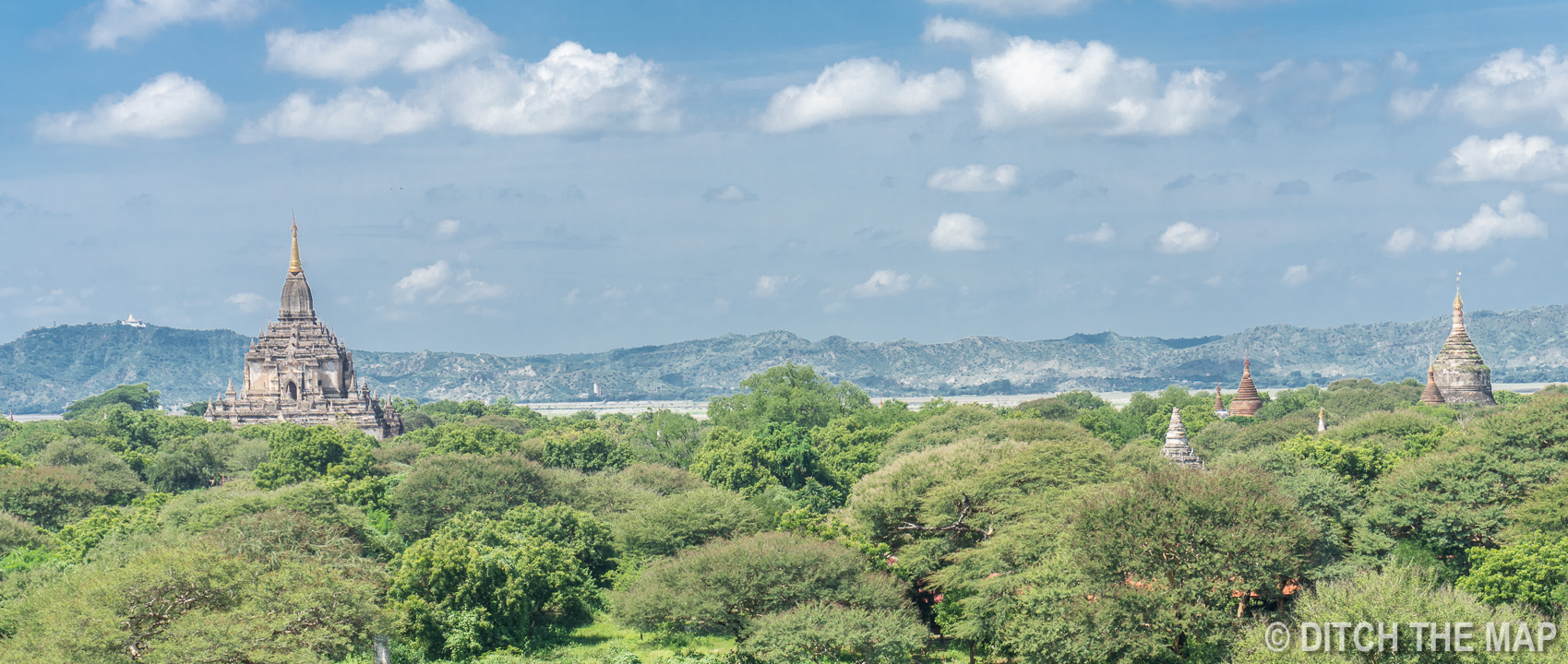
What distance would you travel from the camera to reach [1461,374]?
12025cm

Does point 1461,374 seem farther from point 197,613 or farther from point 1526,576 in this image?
point 197,613

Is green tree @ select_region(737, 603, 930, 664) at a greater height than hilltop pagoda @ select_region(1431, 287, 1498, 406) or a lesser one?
lesser

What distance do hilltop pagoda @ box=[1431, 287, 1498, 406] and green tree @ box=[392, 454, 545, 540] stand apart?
79341 millimetres

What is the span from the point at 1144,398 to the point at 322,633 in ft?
446

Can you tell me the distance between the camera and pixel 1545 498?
173 feet

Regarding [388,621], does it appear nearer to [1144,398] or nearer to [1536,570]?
[1536,570]

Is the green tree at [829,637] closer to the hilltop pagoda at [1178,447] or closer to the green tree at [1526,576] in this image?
the green tree at [1526,576]

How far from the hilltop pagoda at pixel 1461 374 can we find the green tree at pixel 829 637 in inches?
3446

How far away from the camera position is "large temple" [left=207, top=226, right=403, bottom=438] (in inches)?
5369

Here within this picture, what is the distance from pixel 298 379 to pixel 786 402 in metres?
46.6

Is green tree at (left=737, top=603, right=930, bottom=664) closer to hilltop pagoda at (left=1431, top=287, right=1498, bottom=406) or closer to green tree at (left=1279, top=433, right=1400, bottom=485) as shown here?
green tree at (left=1279, top=433, right=1400, bottom=485)

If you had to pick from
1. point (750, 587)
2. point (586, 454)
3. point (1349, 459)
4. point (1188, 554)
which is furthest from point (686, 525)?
point (586, 454)

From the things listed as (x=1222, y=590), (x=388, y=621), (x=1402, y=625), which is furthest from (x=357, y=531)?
(x=1402, y=625)

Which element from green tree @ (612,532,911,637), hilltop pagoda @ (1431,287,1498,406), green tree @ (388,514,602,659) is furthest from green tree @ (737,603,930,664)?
hilltop pagoda @ (1431,287,1498,406)
